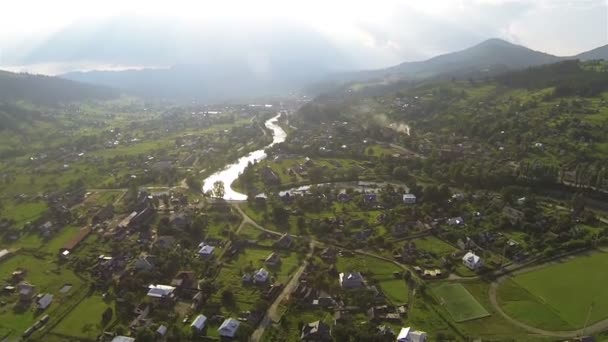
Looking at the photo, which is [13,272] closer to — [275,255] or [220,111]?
[275,255]

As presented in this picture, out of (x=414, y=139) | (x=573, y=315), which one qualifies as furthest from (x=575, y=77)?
(x=573, y=315)

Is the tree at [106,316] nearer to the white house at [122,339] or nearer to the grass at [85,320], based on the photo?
the grass at [85,320]

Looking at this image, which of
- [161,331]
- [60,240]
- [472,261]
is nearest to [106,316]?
[161,331]

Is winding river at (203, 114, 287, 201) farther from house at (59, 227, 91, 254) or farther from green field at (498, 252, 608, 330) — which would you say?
green field at (498, 252, 608, 330)

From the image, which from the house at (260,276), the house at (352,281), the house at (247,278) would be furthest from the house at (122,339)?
the house at (352,281)

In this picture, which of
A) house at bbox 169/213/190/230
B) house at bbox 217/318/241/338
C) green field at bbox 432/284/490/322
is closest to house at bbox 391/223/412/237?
green field at bbox 432/284/490/322

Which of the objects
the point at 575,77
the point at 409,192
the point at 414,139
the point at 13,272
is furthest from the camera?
the point at 575,77

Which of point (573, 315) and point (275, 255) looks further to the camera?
point (275, 255)

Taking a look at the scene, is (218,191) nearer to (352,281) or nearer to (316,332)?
(352,281)

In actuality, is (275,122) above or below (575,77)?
below
